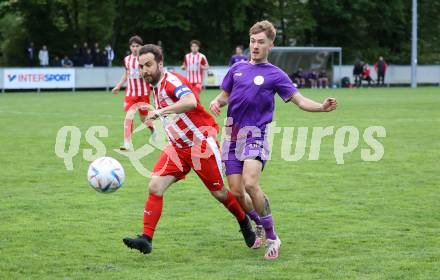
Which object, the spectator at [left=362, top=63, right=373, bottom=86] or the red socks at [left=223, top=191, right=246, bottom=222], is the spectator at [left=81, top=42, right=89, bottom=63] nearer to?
the spectator at [left=362, top=63, right=373, bottom=86]

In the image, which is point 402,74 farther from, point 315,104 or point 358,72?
point 315,104

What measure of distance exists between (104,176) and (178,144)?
0.77 metres

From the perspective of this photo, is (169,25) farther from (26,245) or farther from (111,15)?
(26,245)

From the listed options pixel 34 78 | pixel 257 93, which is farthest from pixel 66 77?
pixel 257 93

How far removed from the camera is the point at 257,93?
7.42 meters

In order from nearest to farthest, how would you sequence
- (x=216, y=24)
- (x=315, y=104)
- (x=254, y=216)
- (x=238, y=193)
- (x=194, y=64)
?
(x=315, y=104) → (x=238, y=193) → (x=254, y=216) → (x=194, y=64) → (x=216, y=24)

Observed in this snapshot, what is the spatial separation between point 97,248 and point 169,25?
44.2m

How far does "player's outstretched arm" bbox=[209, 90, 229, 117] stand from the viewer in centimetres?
752


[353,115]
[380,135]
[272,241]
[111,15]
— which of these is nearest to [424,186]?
[272,241]

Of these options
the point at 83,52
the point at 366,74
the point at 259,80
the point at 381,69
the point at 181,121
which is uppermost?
the point at 83,52

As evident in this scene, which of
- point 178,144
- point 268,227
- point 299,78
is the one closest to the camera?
point 268,227

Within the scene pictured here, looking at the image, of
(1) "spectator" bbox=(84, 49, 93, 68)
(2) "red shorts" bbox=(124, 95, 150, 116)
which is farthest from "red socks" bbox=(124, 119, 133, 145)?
(1) "spectator" bbox=(84, 49, 93, 68)

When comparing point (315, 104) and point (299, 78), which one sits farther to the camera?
point (299, 78)

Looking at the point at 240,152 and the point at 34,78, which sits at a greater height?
the point at 240,152
